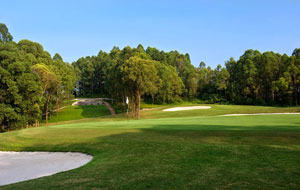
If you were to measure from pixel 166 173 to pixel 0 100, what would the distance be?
36.7 m

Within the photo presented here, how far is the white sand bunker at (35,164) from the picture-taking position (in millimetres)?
8922

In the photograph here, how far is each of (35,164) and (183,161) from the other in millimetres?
6747

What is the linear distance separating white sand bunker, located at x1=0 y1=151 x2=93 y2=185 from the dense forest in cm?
2563

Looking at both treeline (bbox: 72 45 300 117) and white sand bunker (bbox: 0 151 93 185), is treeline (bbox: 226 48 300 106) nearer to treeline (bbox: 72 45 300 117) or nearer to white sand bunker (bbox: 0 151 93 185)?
treeline (bbox: 72 45 300 117)

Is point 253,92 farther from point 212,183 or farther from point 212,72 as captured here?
point 212,183

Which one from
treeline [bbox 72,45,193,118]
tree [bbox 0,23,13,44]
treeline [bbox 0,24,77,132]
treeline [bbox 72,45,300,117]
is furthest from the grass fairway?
tree [bbox 0,23,13,44]

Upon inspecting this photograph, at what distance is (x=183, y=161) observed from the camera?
852cm

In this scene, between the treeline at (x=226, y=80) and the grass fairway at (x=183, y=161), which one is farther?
the treeline at (x=226, y=80)

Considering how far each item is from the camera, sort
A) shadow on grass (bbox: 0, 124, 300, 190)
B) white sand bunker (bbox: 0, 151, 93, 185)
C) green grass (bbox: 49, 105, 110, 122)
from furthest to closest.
→ 1. green grass (bbox: 49, 105, 110, 122)
2. white sand bunker (bbox: 0, 151, 93, 185)
3. shadow on grass (bbox: 0, 124, 300, 190)

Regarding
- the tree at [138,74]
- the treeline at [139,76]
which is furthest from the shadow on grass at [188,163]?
the treeline at [139,76]

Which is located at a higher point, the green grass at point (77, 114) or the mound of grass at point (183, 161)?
the mound of grass at point (183, 161)

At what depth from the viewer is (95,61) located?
118812 millimetres

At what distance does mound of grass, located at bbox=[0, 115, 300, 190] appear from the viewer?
6059mm

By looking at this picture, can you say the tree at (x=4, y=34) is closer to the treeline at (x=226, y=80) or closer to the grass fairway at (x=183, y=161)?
the treeline at (x=226, y=80)
